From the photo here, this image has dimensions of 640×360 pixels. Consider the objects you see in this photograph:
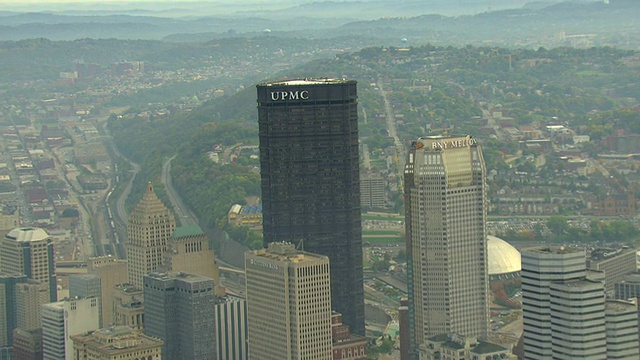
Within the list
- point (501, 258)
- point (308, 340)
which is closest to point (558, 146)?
point (501, 258)

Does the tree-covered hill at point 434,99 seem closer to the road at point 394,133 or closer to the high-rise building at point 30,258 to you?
the road at point 394,133

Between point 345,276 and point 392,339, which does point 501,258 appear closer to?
point 392,339

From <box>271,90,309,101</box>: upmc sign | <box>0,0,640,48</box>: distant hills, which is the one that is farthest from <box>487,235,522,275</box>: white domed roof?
<box>0,0,640,48</box>: distant hills

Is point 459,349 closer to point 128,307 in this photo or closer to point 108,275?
point 128,307

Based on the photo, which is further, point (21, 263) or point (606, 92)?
point (606, 92)

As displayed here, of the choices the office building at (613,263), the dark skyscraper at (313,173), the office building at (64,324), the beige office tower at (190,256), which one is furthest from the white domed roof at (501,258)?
the office building at (64,324)

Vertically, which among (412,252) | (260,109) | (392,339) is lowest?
(392,339)
